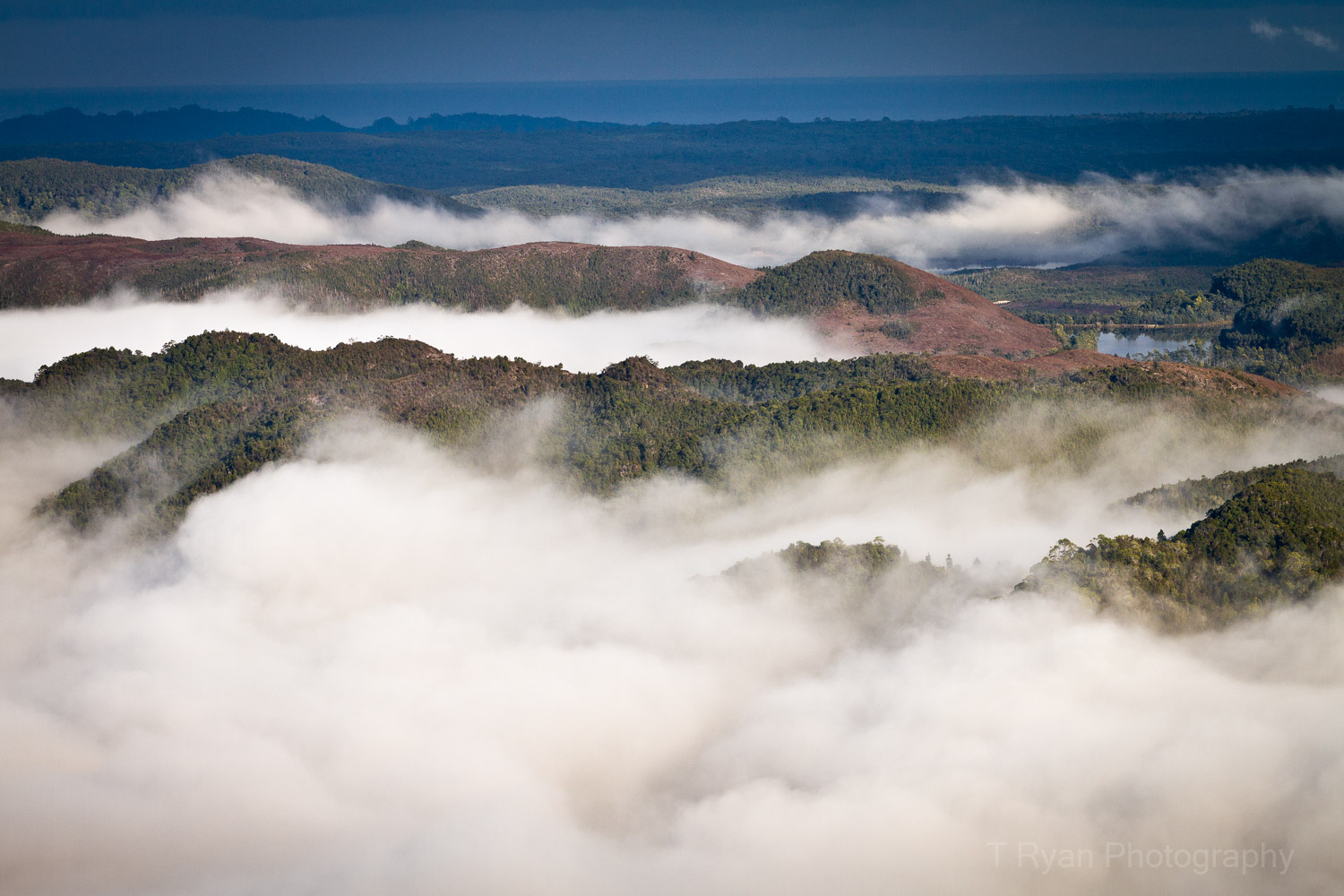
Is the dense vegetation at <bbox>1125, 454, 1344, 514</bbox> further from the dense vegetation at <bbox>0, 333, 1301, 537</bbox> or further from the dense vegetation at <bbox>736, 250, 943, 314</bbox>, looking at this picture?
the dense vegetation at <bbox>736, 250, 943, 314</bbox>

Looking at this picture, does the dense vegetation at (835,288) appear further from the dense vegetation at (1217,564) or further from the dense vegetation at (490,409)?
the dense vegetation at (1217,564)

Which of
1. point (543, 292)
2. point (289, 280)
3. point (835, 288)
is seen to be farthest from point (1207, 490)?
point (289, 280)

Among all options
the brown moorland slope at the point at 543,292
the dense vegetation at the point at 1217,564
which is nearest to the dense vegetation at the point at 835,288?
the brown moorland slope at the point at 543,292

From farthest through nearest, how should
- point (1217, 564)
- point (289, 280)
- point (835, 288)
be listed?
point (835, 288) → point (289, 280) → point (1217, 564)

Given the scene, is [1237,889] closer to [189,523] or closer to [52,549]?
[189,523]

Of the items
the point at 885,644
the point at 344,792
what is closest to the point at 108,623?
the point at 344,792

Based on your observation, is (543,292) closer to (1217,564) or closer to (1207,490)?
(1207,490)
